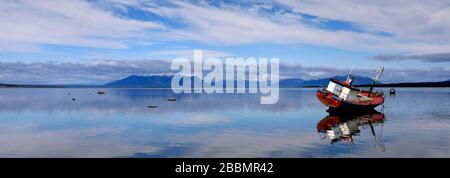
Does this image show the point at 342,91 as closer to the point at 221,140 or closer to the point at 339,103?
the point at 339,103

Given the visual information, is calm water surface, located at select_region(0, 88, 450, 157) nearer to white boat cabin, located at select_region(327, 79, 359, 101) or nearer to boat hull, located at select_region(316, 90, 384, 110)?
boat hull, located at select_region(316, 90, 384, 110)

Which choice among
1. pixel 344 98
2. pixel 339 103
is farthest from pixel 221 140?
pixel 344 98

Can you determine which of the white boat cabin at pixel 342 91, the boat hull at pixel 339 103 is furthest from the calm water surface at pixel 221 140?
the white boat cabin at pixel 342 91

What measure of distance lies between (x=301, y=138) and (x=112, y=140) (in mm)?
14873

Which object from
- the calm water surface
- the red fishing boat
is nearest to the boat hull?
the red fishing boat

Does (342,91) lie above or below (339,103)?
above

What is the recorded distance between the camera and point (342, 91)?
5622 cm

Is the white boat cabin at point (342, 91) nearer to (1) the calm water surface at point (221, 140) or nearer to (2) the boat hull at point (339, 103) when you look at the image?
(2) the boat hull at point (339, 103)

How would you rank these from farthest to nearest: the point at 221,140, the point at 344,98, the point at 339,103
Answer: the point at 344,98 → the point at 339,103 → the point at 221,140

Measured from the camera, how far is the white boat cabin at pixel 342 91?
181ft
